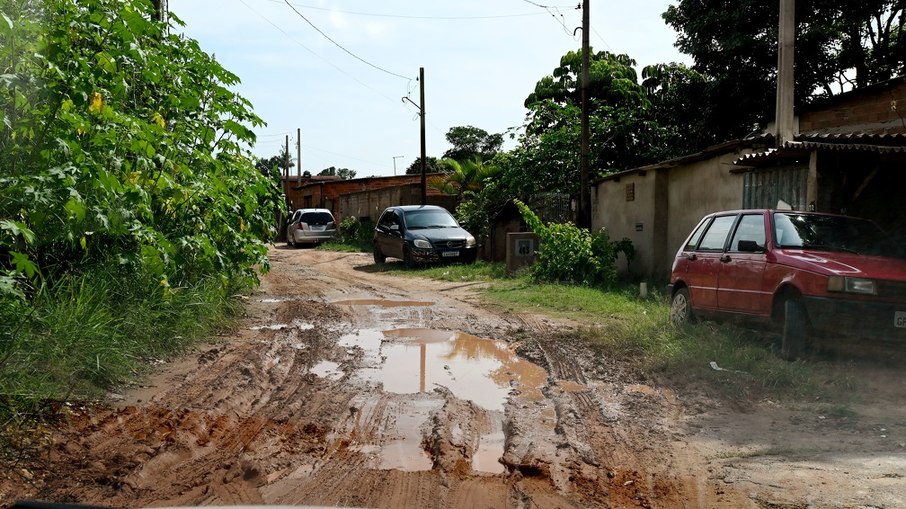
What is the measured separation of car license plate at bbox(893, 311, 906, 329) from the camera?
278 inches

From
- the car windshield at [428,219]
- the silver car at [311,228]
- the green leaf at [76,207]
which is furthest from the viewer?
the silver car at [311,228]

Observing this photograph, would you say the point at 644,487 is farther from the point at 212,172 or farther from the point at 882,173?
the point at 882,173

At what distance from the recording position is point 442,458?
4.82m

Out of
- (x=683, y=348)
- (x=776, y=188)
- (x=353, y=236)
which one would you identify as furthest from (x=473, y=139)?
(x=683, y=348)

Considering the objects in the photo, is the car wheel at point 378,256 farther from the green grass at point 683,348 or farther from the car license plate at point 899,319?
the car license plate at point 899,319

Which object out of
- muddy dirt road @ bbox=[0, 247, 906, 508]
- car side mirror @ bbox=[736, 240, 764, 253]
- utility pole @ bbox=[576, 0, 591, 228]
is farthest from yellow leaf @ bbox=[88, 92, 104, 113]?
utility pole @ bbox=[576, 0, 591, 228]

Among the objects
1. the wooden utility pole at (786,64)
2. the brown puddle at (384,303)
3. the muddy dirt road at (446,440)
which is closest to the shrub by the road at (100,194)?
the muddy dirt road at (446,440)

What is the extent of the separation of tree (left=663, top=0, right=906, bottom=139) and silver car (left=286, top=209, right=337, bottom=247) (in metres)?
15.3

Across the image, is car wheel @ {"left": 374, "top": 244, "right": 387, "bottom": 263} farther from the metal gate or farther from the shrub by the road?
the shrub by the road

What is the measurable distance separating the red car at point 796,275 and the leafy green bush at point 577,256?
535cm

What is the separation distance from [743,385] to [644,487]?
2.71 metres

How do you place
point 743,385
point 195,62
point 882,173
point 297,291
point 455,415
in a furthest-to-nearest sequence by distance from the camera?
point 297,291
point 882,173
point 195,62
point 743,385
point 455,415

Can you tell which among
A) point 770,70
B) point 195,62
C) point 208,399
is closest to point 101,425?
point 208,399

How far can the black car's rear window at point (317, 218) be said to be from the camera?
102ft
